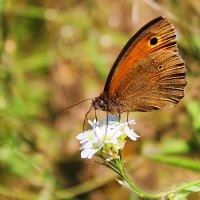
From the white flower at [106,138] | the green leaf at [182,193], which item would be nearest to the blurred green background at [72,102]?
the green leaf at [182,193]

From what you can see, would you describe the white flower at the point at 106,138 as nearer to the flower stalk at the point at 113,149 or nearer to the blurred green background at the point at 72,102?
the flower stalk at the point at 113,149

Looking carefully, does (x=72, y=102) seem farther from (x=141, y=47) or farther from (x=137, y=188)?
(x=137, y=188)

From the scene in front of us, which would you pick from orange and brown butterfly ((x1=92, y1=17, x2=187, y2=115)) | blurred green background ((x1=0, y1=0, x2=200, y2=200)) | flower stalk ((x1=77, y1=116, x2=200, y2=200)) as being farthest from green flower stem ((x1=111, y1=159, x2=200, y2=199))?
blurred green background ((x1=0, y1=0, x2=200, y2=200))

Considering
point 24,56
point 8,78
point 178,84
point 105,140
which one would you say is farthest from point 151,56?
point 24,56

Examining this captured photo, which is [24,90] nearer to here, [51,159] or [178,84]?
[51,159]

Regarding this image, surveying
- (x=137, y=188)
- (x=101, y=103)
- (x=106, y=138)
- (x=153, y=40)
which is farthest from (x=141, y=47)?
(x=137, y=188)

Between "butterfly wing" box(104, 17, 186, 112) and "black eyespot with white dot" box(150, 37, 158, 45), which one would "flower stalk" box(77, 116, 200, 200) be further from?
"black eyespot with white dot" box(150, 37, 158, 45)
